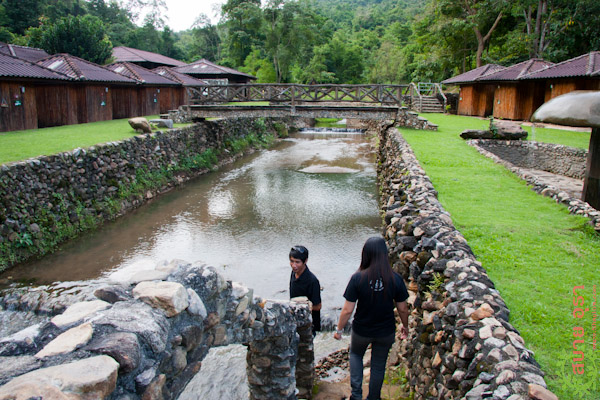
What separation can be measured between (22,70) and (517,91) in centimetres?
2560

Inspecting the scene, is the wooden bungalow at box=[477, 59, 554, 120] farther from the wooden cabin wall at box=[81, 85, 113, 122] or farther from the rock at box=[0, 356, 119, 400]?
the rock at box=[0, 356, 119, 400]

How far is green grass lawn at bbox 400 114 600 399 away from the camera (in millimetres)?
3840

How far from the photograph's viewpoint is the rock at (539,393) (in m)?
2.94

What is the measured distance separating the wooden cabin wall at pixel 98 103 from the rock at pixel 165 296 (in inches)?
866

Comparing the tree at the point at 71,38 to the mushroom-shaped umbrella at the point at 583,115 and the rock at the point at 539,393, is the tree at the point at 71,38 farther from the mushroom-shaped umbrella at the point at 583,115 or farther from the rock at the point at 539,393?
the rock at the point at 539,393

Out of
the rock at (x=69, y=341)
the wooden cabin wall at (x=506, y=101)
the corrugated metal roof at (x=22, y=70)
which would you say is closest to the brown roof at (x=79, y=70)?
the corrugated metal roof at (x=22, y=70)

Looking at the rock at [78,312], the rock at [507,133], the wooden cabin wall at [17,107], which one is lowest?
the rock at [78,312]

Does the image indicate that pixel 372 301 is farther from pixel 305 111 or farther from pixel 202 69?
pixel 202 69

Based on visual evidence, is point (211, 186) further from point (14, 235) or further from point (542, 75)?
point (542, 75)

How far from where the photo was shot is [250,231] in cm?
1288

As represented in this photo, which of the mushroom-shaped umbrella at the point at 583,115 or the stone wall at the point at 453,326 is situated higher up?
the mushroom-shaped umbrella at the point at 583,115

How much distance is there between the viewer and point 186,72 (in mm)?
35781

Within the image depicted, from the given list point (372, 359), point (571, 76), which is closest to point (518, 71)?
point (571, 76)

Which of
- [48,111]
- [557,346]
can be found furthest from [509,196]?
[48,111]
